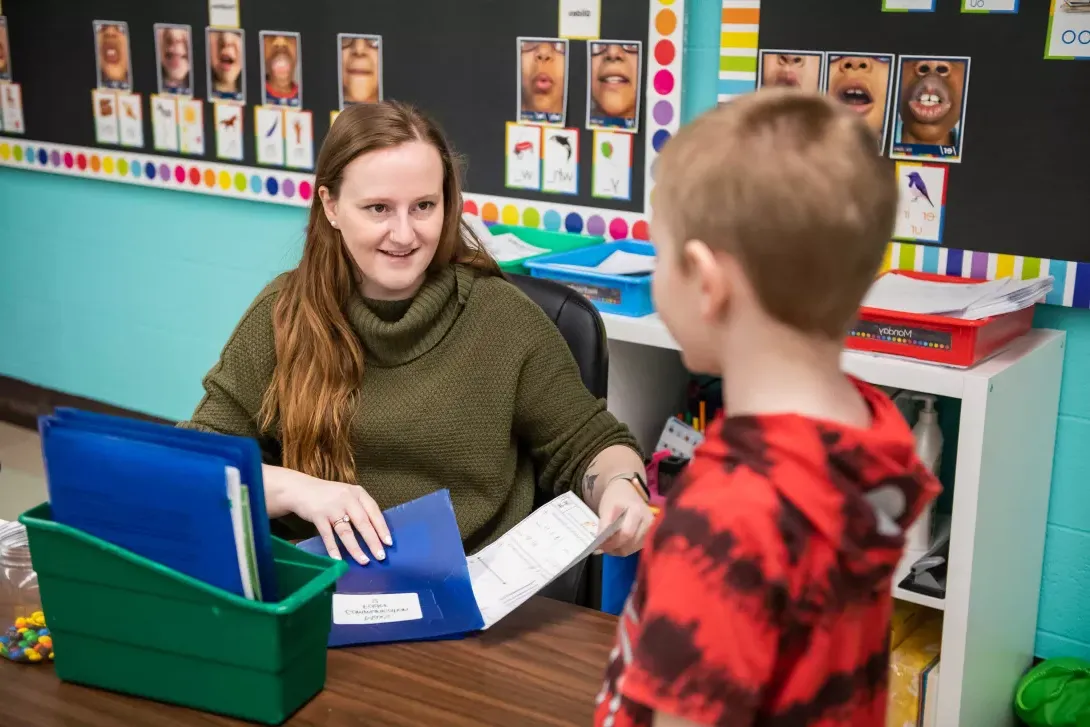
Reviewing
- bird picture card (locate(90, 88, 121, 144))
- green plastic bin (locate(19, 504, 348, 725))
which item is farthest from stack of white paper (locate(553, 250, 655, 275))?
bird picture card (locate(90, 88, 121, 144))

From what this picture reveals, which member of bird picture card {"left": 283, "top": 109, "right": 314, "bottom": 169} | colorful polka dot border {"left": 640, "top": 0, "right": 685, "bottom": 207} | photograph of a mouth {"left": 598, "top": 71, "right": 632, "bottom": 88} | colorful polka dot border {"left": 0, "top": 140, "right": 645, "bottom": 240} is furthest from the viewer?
bird picture card {"left": 283, "top": 109, "right": 314, "bottom": 169}

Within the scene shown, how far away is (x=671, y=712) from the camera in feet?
2.28

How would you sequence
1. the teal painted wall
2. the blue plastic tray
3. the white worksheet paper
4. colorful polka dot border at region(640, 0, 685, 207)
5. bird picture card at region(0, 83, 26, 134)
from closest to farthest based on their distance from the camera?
1. the white worksheet paper
2. the blue plastic tray
3. colorful polka dot border at region(640, 0, 685, 207)
4. the teal painted wall
5. bird picture card at region(0, 83, 26, 134)

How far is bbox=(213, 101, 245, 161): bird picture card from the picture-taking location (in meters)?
3.30

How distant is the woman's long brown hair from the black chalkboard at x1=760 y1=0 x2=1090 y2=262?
1.04 meters

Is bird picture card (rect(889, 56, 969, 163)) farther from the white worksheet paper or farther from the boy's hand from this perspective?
the white worksheet paper

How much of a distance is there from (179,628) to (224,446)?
0.19 meters

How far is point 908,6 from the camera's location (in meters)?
2.17

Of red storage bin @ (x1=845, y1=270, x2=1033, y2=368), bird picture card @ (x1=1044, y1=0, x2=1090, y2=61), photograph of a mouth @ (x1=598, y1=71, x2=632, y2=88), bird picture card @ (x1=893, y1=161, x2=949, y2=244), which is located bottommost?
red storage bin @ (x1=845, y1=270, x2=1033, y2=368)

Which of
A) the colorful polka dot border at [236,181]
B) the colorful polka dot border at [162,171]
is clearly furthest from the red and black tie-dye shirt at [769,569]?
the colorful polka dot border at [162,171]

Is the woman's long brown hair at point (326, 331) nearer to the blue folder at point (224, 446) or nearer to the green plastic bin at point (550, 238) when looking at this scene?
the blue folder at point (224, 446)

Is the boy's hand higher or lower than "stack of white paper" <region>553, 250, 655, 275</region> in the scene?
lower

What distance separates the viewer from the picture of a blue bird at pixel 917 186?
7.27 ft

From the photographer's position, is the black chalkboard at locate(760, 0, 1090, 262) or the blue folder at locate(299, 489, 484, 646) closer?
the blue folder at locate(299, 489, 484, 646)
